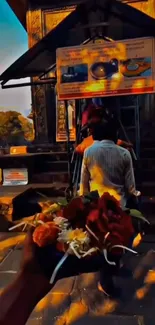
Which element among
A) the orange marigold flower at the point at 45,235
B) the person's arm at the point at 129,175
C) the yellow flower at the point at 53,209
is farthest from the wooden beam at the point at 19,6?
the orange marigold flower at the point at 45,235

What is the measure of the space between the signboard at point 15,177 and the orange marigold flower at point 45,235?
454 centimetres

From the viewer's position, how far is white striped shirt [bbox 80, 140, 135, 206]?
108 inches

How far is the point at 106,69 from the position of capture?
12.4 ft

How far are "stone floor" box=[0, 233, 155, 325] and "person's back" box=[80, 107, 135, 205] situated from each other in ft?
2.83

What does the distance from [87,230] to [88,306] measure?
1.38 meters

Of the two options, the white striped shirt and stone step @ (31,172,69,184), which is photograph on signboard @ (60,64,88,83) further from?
stone step @ (31,172,69,184)

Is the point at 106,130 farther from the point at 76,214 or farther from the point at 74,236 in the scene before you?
the point at 74,236

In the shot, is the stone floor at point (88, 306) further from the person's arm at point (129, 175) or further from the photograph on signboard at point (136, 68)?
the photograph on signboard at point (136, 68)

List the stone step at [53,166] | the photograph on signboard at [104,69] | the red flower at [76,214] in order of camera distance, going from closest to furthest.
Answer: the red flower at [76,214]
the photograph on signboard at [104,69]
the stone step at [53,166]

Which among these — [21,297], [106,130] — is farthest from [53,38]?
[21,297]

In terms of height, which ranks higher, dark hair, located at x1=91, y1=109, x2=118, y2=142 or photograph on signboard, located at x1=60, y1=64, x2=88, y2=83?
photograph on signboard, located at x1=60, y1=64, x2=88, y2=83

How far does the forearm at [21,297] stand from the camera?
1.51m

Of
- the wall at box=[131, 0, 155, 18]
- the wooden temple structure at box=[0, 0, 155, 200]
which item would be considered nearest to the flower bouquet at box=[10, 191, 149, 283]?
the wooden temple structure at box=[0, 0, 155, 200]

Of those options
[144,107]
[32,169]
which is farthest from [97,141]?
[144,107]
